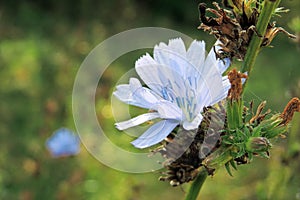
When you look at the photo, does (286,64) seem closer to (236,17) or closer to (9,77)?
(9,77)

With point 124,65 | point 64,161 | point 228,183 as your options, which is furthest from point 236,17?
point 124,65

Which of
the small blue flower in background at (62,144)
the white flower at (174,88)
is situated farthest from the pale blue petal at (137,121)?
the small blue flower in background at (62,144)

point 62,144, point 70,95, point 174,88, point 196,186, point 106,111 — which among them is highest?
point 70,95

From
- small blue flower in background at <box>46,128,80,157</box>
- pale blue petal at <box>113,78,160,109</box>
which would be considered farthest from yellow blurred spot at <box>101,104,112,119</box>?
pale blue petal at <box>113,78,160,109</box>

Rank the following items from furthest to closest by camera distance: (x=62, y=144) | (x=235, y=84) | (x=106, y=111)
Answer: (x=106, y=111), (x=62, y=144), (x=235, y=84)

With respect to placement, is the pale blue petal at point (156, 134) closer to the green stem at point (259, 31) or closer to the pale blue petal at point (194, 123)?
the pale blue petal at point (194, 123)

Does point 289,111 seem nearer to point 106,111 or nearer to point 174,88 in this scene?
point 174,88

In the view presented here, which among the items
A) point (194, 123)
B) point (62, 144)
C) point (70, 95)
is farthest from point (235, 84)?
point (70, 95)
